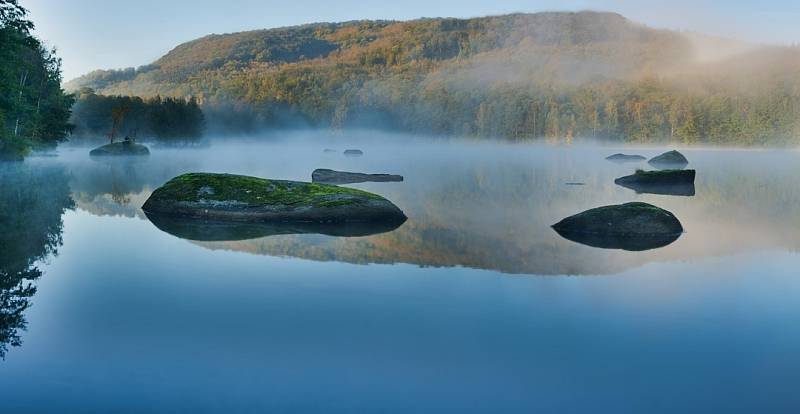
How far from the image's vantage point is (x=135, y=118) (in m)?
124

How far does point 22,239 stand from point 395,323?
1132 centimetres

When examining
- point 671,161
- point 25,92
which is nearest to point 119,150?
point 25,92

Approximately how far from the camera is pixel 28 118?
5312cm

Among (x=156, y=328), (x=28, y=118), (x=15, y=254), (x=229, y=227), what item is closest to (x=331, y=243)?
(x=229, y=227)

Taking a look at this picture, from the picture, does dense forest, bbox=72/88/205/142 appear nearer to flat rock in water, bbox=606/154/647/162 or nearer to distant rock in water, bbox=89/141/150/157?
distant rock in water, bbox=89/141/150/157

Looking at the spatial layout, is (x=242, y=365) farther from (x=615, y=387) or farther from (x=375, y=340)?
(x=615, y=387)

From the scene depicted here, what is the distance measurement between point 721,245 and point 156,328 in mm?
14062

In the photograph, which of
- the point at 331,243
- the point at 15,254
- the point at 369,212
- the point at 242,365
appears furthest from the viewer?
the point at 369,212

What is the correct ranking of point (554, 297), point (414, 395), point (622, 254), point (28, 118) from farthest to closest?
1. point (28, 118)
2. point (622, 254)
3. point (554, 297)
4. point (414, 395)

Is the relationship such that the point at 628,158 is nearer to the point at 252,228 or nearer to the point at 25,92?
the point at 25,92

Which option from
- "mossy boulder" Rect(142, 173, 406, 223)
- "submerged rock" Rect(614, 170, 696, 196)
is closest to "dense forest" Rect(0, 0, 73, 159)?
"mossy boulder" Rect(142, 173, 406, 223)

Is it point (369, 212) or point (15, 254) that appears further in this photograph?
point (369, 212)

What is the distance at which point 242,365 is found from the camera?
24.8 ft

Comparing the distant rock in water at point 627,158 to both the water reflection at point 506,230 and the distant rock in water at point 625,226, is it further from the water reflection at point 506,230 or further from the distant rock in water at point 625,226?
the distant rock in water at point 625,226
